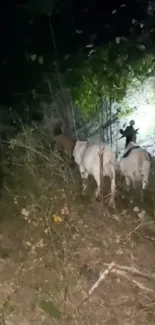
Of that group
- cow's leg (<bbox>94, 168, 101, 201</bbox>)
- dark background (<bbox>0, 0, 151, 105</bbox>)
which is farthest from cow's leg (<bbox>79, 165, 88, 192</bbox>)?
dark background (<bbox>0, 0, 151, 105</bbox>)

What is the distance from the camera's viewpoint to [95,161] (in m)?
2.75

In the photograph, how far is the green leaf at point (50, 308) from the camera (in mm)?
2267

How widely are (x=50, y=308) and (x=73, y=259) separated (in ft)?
0.92

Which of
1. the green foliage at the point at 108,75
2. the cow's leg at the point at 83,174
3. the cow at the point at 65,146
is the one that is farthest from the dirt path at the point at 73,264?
the green foliage at the point at 108,75

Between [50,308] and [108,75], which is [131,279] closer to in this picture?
[50,308]

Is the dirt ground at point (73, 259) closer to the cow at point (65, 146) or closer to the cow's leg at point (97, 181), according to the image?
the cow's leg at point (97, 181)

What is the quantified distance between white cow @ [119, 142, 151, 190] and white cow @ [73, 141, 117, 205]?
3.0 inches

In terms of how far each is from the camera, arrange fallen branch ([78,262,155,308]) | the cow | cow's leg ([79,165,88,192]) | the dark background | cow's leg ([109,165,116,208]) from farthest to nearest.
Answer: the dark background, the cow, cow's leg ([79,165,88,192]), cow's leg ([109,165,116,208]), fallen branch ([78,262,155,308])

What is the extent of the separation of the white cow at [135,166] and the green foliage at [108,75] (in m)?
0.75

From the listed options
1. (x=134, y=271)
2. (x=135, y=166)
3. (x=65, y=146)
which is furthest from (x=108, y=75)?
(x=134, y=271)

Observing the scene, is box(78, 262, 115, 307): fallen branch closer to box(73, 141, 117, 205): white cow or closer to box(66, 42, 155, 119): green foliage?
box(73, 141, 117, 205): white cow

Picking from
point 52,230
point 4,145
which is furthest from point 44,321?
point 4,145

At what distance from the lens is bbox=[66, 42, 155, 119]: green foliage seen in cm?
370

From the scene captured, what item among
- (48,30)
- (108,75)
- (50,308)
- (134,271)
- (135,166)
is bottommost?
(50,308)
